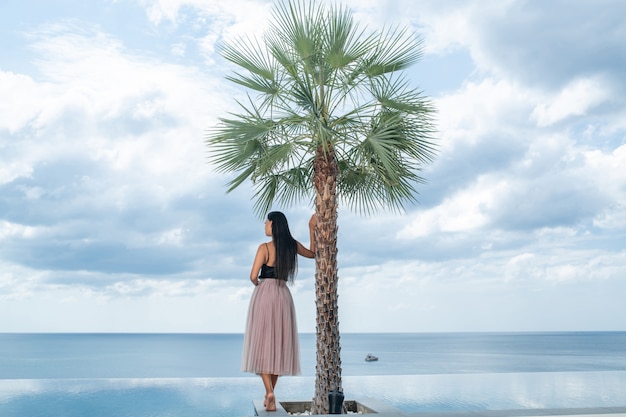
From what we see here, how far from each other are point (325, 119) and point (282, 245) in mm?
1354

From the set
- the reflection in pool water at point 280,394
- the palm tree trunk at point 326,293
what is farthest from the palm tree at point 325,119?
the reflection in pool water at point 280,394

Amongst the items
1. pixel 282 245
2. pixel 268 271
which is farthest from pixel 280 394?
pixel 282 245

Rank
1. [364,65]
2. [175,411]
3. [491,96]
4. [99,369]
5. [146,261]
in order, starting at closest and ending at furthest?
[364,65]
[175,411]
[491,96]
[99,369]
[146,261]

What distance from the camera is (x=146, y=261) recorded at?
58.8 meters

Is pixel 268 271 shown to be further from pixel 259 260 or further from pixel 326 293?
pixel 326 293

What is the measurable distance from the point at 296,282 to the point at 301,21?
2541mm

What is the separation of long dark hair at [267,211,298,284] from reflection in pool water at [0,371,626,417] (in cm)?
209

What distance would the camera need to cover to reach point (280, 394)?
10109 millimetres

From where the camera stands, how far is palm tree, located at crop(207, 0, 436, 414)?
21.7 feet

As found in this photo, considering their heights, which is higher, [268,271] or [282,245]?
[282,245]

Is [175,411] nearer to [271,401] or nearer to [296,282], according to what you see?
[271,401]

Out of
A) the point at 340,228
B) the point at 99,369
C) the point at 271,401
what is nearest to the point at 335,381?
the point at 271,401

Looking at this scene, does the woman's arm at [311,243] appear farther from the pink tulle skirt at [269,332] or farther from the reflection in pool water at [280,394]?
the reflection in pool water at [280,394]

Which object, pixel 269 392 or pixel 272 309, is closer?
pixel 272 309
